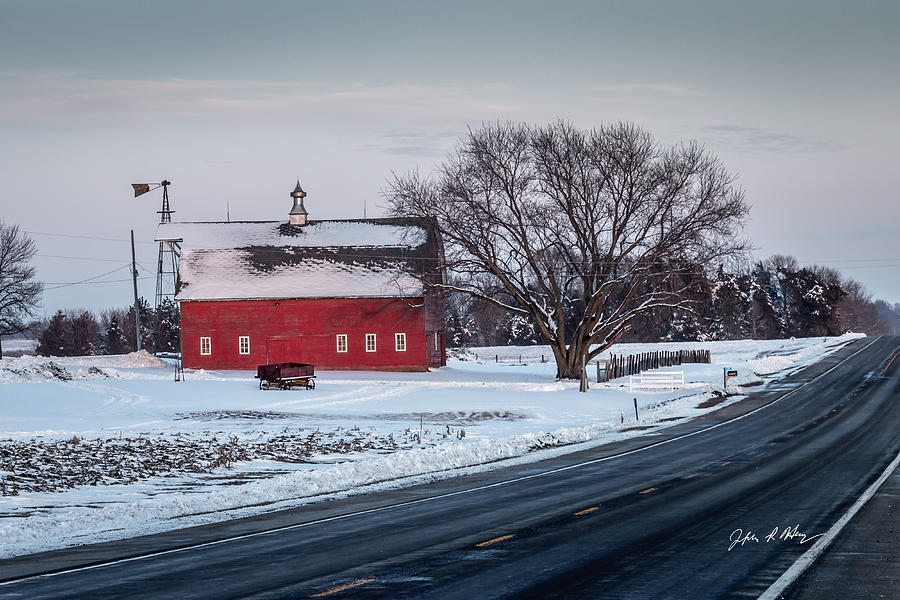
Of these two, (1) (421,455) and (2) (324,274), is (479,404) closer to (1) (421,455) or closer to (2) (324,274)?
(1) (421,455)

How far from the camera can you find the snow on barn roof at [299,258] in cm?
6550

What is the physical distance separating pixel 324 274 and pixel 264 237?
729cm

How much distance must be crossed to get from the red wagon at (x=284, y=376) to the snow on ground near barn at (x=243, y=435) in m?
1.04

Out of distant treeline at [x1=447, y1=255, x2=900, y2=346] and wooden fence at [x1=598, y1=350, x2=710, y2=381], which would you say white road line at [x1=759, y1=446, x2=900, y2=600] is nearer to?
wooden fence at [x1=598, y1=350, x2=710, y2=381]

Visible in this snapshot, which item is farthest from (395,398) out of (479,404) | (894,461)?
(894,461)

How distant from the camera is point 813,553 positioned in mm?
11367

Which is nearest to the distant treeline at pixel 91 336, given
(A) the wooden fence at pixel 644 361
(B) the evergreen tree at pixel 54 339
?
(B) the evergreen tree at pixel 54 339

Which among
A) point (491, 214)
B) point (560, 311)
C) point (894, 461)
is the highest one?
point (491, 214)

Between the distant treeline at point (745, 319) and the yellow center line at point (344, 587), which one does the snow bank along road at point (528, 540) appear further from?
the distant treeline at point (745, 319)

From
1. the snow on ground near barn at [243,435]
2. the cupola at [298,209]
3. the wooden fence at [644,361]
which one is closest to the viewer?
the snow on ground near barn at [243,435]

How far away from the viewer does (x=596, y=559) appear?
1106cm

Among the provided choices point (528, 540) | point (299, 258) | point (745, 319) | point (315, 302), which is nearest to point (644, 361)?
point (315, 302)

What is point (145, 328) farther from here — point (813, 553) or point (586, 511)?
point (813, 553)

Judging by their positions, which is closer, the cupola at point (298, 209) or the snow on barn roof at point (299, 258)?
the snow on barn roof at point (299, 258)
